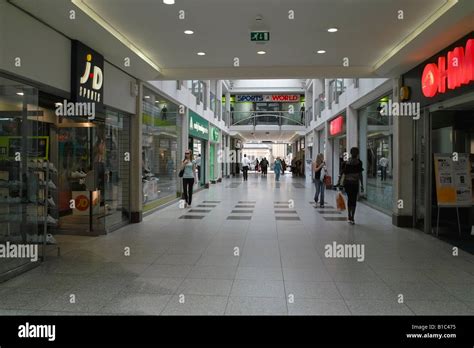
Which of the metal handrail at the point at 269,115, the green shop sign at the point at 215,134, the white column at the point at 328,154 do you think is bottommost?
the white column at the point at 328,154

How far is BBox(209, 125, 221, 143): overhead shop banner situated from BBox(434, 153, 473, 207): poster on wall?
14.0 meters

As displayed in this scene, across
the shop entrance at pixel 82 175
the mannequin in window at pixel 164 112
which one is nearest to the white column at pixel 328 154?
the mannequin in window at pixel 164 112

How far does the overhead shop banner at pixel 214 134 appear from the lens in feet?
67.7

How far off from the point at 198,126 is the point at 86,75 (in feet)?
32.7

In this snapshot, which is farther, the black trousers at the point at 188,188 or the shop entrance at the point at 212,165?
the shop entrance at the point at 212,165

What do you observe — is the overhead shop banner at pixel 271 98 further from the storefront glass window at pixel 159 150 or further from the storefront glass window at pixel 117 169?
the storefront glass window at pixel 117 169

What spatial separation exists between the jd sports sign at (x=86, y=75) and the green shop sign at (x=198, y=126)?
24.9 feet

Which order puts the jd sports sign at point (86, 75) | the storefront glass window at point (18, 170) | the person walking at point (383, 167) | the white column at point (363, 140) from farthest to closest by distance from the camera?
the white column at point (363, 140)
the person walking at point (383, 167)
the jd sports sign at point (86, 75)
the storefront glass window at point (18, 170)

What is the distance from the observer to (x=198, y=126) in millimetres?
16312

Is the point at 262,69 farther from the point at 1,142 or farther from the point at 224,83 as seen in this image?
the point at 224,83

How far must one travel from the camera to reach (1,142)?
15.4 feet

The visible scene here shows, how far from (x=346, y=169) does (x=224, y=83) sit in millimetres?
18510

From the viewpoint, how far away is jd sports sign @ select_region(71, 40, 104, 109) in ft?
20.1
